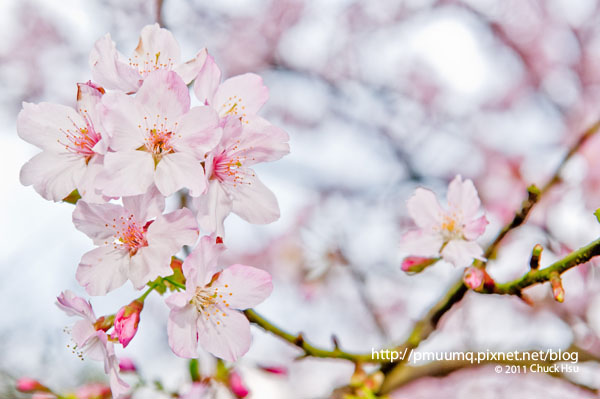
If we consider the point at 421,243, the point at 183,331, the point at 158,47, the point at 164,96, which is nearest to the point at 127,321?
the point at 183,331

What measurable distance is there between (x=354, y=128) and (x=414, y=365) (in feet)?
9.91

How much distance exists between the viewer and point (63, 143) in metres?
0.68

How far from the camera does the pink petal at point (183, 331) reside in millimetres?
627

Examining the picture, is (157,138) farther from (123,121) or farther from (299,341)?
(299,341)

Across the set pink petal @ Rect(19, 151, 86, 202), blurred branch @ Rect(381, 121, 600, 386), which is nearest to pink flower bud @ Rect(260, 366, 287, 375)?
blurred branch @ Rect(381, 121, 600, 386)

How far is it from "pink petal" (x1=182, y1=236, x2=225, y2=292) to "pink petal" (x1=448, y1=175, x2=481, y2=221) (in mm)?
461

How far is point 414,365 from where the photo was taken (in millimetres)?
1267

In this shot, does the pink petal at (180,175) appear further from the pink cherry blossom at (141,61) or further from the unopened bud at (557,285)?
the unopened bud at (557,285)

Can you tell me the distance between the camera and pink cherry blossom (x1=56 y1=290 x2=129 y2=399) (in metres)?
0.64

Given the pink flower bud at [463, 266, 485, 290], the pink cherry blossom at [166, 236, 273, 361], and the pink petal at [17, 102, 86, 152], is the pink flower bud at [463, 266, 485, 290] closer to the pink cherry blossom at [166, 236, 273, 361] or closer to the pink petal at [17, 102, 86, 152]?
the pink cherry blossom at [166, 236, 273, 361]

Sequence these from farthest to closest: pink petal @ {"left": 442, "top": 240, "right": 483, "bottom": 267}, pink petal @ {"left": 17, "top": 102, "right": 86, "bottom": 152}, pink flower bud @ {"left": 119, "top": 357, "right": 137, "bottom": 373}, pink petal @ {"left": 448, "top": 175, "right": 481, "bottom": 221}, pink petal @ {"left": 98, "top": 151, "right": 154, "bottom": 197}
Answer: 1. pink flower bud @ {"left": 119, "top": 357, "right": 137, "bottom": 373}
2. pink petal @ {"left": 448, "top": 175, "right": 481, "bottom": 221}
3. pink petal @ {"left": 442, "top": 240, "right": 483, "bottom": 267}
4. pink petal @ {"left": 17, "top": 102, "right": 86, "bottom": 152}
5. pink petal @ {"left": 98, "top": 151, "right": 154, "bottom": 197}

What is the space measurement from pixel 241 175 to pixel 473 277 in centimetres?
35

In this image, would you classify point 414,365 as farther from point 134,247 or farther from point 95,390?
point 134,247

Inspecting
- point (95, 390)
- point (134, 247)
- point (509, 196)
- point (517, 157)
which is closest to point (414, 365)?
point (95, 390)
